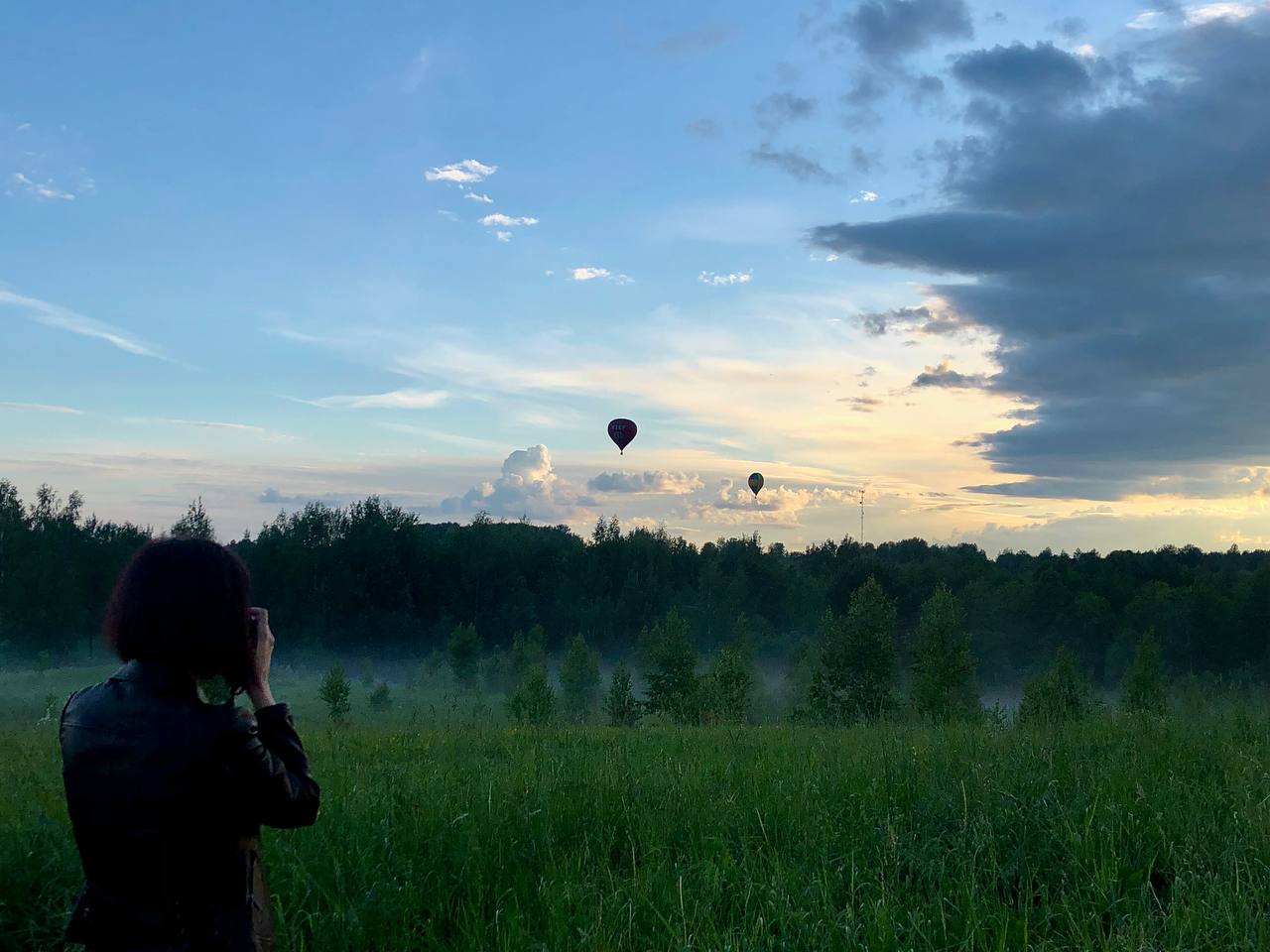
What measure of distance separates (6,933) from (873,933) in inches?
168

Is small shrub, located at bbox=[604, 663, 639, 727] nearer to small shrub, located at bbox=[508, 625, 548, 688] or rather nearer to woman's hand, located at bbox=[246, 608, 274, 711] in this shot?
small shrub, located at bbox=[508, 625, 548, 688]

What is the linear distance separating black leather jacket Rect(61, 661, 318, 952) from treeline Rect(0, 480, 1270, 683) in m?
72.5

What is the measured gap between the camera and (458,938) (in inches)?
174

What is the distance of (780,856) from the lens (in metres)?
5.08

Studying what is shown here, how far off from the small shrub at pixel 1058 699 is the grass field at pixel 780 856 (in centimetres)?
286

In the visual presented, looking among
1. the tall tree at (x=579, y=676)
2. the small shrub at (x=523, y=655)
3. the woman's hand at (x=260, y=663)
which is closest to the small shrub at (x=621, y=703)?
the tall tree at (x=579, y=676)

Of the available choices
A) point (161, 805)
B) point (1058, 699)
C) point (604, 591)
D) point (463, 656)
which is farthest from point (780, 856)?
point (604, 591)

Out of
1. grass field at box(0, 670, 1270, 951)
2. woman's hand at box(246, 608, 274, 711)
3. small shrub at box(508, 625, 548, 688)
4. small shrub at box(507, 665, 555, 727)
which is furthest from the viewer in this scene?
small shrub at box(508, 625, 548, 688)

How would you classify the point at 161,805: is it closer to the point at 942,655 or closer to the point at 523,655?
the point at 942,655

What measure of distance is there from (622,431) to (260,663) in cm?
4330

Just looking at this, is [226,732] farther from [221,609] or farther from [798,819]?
[798,819]

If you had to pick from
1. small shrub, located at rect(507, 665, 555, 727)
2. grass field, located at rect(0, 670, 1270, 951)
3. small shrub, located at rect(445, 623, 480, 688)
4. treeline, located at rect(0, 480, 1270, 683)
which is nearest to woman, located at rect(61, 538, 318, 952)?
grass field, located at rect(0, 670, 1270, 951)

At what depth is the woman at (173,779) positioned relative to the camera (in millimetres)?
2609

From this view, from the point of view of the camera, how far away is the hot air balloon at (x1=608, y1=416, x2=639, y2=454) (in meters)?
45.8
